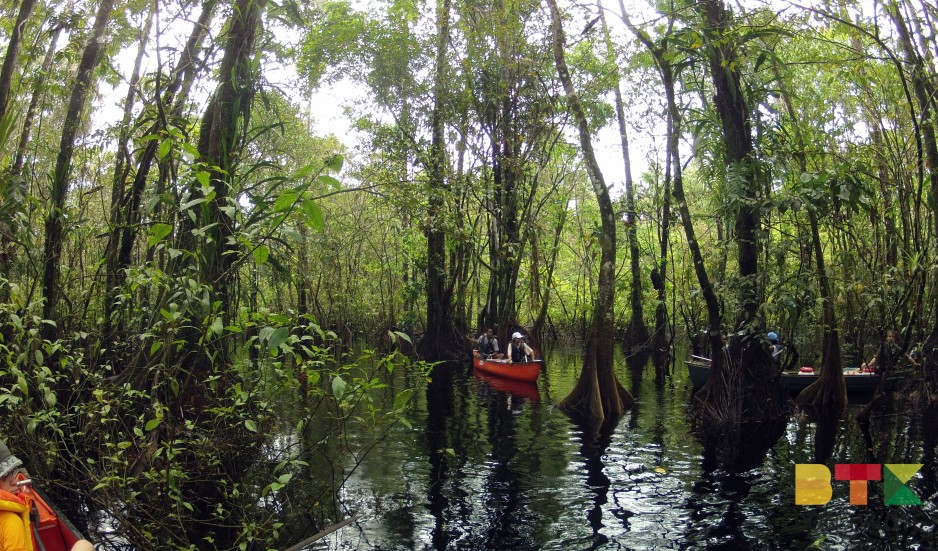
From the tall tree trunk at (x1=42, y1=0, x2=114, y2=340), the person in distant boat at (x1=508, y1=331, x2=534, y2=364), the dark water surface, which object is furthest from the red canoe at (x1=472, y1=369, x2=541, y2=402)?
the tall tree trunk at (x1=42, y1=0, x2=114, y2=340)

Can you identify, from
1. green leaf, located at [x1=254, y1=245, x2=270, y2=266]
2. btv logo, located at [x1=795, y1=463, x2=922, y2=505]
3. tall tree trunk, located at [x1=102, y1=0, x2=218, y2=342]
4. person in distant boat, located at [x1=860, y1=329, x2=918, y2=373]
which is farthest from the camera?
person in distant boat, located at [x1=860, y1=329, x2=918, y2=373]

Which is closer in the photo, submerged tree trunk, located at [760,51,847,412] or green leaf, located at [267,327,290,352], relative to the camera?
green leaf, located at [267,327,290,352]

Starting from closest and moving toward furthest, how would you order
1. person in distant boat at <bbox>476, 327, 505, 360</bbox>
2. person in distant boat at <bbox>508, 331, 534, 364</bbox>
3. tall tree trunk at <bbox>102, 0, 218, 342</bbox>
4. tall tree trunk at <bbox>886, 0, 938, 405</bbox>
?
tall tree trunk at <bbox>102, 0, 218, 342</bbox>, tall tree trunk at <bbox>886, 0, 938, 405</bbox>, person in distant boat at <bbox>508, 331, 534, 364</bbox>, person in distant boat at <bbox>476, 327, 505, 360</bbox>

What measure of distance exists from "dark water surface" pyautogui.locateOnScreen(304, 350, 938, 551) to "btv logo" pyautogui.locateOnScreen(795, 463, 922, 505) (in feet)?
0.36

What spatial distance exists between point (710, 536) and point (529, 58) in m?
14.9

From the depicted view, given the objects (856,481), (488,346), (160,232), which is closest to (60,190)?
(160,232)

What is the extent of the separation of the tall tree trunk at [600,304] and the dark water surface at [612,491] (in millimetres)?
496

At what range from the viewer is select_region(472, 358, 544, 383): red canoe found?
53.6 ft

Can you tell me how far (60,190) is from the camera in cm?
681

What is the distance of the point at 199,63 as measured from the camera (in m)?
6.15

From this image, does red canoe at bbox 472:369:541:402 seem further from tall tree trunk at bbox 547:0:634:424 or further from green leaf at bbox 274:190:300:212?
green leaf at bbox 274:190:300:212

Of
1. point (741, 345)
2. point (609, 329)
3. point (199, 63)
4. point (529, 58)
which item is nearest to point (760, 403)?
point (741, 345)

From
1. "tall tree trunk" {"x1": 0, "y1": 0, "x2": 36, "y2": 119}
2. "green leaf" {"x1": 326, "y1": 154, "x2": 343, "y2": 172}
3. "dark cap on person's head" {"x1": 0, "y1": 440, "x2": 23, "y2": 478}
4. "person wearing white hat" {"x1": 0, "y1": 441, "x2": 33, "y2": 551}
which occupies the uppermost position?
"tall tree trunk" {"x1": 0, "y1": 0, "x2": 36, "y2": 119}

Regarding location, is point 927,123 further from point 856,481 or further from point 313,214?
point 313,214
